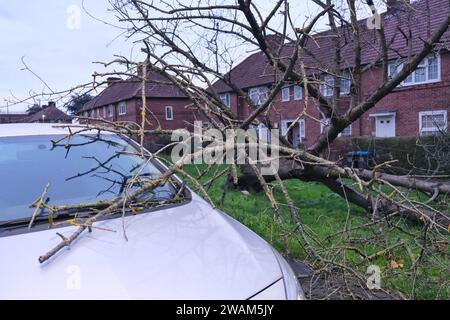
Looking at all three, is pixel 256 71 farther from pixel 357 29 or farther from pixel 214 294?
pixel 214 294

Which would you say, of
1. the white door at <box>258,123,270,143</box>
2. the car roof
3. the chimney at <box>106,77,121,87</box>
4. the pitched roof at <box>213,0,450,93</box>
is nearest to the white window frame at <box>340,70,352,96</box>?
the pitched roof at <box>213,0,450,93</box>

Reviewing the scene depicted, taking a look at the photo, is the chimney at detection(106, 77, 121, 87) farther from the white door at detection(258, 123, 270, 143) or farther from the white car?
the white door at detection(258, 123, 270, 143)

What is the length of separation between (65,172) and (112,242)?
1008 millimetres

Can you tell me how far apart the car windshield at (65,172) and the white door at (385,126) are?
67.2 feet

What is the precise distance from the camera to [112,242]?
88.0 inches

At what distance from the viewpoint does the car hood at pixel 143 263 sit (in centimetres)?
185

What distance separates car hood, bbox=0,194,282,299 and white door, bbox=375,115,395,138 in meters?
21.0

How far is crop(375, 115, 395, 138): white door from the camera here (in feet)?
70.8

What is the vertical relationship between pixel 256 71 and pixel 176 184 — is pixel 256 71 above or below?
above

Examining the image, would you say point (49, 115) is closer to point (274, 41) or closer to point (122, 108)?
point (274, 41)

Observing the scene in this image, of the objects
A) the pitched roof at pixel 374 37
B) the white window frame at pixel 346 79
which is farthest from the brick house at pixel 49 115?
the white window frame at pixel 346 79

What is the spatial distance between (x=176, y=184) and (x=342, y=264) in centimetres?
152
